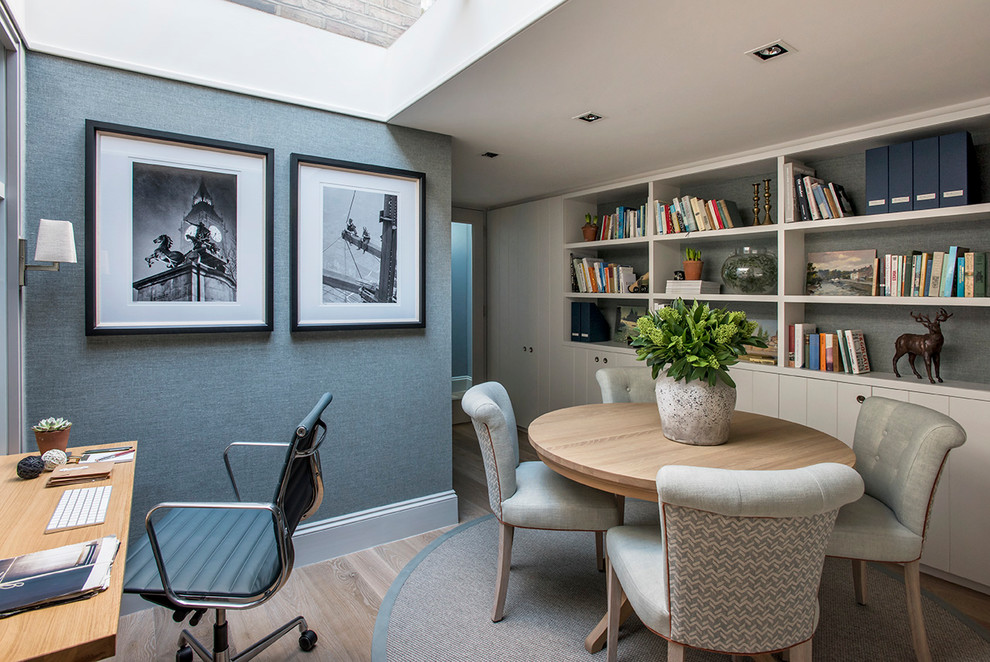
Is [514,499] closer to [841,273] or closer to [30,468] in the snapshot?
[30,468]

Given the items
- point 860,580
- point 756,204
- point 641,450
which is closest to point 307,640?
point 641,450

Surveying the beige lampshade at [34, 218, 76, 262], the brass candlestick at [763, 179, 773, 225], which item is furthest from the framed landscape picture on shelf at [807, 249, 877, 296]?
the beige lampshade at [34, 218, 76, 262]

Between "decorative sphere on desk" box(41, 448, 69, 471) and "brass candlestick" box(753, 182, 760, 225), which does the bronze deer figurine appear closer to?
"brass candlestick" box(753, 182, 760, 225)

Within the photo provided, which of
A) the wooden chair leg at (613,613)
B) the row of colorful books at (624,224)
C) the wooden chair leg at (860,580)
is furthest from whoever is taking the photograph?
the row of colorful books at (624,224)

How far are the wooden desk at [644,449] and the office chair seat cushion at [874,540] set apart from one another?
0.23 metres

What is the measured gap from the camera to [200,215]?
2.29m

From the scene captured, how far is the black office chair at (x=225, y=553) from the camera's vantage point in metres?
1.47

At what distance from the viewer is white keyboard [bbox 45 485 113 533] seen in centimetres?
132

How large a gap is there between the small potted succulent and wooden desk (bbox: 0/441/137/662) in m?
0.08

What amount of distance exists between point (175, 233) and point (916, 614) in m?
3.19

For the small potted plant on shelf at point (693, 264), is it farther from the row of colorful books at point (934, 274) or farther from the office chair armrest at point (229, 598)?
the office chair armrest at point (229, 598)

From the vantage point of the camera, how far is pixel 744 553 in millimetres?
1298

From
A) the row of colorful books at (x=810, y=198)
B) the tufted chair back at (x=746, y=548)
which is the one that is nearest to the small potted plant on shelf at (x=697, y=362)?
the tufted chair back at (x=746, y=548)

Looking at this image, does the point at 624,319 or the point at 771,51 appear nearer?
the point at 771,51
